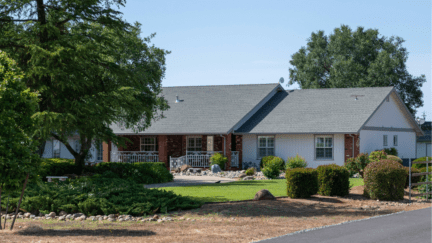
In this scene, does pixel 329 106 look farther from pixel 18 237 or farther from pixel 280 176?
pixel 18 237

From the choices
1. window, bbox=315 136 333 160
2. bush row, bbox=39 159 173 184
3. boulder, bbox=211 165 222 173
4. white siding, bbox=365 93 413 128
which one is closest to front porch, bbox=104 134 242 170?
boulder, bbox=211 165 222 173

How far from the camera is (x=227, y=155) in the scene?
33562 millimetres

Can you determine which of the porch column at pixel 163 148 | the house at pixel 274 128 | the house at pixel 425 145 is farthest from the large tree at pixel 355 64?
the porch column at pixel 163 148

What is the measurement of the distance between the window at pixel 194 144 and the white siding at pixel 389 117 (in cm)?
1173

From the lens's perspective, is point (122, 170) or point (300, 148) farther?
point (300, 148)

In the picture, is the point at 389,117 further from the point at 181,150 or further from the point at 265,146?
the point at 181,150

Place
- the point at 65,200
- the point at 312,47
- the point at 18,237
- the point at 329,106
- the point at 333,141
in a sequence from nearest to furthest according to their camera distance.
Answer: the point at 18,237 → the point at 65,200 → the point at 333,141 → the point at 329,106 → the point at 312,47

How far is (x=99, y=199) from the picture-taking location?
45.6 ft

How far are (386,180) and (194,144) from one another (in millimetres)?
20088

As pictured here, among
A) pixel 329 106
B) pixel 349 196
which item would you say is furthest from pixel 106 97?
pixel 329 106

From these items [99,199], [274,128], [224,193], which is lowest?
[224,193]

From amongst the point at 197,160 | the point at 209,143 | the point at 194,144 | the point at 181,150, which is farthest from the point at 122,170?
the point at 194,144

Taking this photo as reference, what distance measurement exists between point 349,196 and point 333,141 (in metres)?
13.8

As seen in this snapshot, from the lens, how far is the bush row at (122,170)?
2228 centimetres
